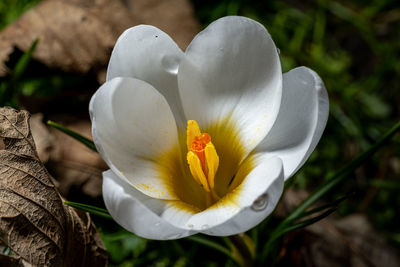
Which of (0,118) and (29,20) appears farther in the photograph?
(29,20)

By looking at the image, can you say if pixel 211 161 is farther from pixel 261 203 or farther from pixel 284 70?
pixel 284 70

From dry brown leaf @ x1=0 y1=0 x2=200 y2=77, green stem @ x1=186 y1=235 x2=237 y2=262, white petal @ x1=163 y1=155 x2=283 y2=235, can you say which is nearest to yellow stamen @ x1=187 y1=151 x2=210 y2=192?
white petal @ x1=163 y1=155 x2=283 y2=235

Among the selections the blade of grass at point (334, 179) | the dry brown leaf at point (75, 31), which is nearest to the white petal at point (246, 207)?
the blade of grass at point (334, 179)

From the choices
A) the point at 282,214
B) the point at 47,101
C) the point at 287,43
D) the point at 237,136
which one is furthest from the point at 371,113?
the point at 47,101

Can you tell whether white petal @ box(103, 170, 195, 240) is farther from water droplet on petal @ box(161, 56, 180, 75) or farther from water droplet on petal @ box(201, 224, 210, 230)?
water droplet on petal @ box(161, 56, 180, 75)

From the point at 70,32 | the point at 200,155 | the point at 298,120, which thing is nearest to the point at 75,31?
the point at 70,32

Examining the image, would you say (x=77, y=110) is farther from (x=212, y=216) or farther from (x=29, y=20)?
(x=212, y=216)
